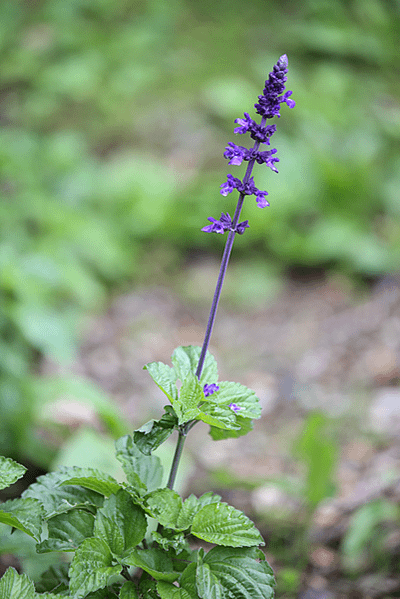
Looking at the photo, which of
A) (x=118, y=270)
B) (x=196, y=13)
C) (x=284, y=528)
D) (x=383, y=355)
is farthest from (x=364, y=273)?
(x=196, y=13)

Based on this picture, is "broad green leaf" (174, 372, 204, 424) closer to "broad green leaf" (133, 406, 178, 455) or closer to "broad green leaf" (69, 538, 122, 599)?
"broad green leaf" (133, 406, 178, 455)

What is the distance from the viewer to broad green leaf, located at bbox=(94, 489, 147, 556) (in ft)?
3.80

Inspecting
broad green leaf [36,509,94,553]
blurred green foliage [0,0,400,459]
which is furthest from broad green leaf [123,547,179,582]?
blurred green foliage [0,0,400,459]

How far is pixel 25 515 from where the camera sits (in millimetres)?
1123

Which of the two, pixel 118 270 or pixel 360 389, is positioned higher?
pixel 118 270

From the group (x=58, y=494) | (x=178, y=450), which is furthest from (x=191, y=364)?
(x=58, y=494)

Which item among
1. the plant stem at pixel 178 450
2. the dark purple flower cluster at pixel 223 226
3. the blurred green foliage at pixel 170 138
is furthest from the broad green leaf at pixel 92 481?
the blurred green foliage at pixel 170 138

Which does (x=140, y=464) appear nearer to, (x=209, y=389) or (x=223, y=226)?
(x=209, y=389)

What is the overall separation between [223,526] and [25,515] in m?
0.45

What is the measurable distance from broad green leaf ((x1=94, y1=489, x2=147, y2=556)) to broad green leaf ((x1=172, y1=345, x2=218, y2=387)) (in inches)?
12.5

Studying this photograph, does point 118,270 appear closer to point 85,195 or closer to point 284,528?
point 85,195

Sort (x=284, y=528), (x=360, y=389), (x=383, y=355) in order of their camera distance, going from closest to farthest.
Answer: (x=284, y=528) < (x=360, y=389) < (x=383, y=355)

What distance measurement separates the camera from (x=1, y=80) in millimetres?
5531

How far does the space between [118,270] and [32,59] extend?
130 inches
